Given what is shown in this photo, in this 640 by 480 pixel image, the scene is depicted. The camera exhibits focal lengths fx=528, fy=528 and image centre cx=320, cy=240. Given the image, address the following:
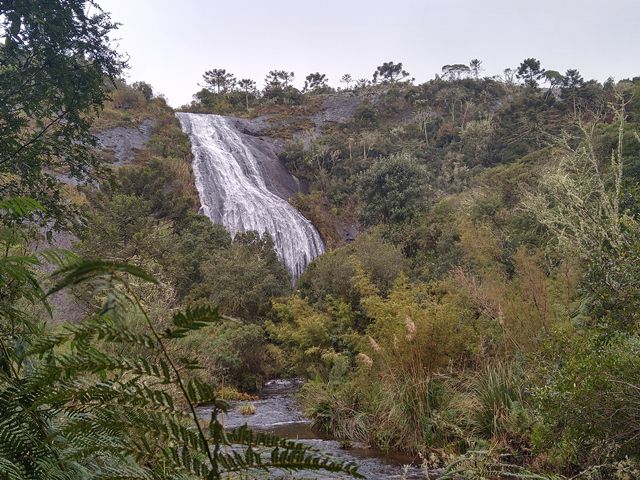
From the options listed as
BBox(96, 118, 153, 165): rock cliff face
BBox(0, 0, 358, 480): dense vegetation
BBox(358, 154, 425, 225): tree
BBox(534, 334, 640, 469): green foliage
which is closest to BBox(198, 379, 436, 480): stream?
BBox(0, 0, 358, 480): dense vegetation

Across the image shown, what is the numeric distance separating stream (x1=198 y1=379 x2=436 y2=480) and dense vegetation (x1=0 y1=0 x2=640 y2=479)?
11.2 inches

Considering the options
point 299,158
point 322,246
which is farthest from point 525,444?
point 299,158

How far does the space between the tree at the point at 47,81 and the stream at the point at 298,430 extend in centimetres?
296

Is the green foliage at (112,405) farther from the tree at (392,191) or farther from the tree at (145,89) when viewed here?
the tree at (145,89)

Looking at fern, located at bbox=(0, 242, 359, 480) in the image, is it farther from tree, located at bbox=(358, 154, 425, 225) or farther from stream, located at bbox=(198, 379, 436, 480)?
tree, located at bbox=(358, 154, 425, 225)

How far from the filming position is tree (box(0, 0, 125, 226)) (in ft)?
15.2

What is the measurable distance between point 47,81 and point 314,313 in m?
10.0

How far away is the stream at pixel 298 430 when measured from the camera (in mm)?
6797

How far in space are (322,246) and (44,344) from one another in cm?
2837

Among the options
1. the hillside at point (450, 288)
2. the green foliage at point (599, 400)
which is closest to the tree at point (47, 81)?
the hillside at point (450, 288)

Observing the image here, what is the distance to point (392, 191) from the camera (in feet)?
79.2

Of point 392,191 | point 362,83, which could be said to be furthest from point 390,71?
point 392,191

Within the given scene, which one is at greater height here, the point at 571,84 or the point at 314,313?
the point at 571,84

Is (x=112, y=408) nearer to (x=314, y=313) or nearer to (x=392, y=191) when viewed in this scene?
(x=314, y=313)
